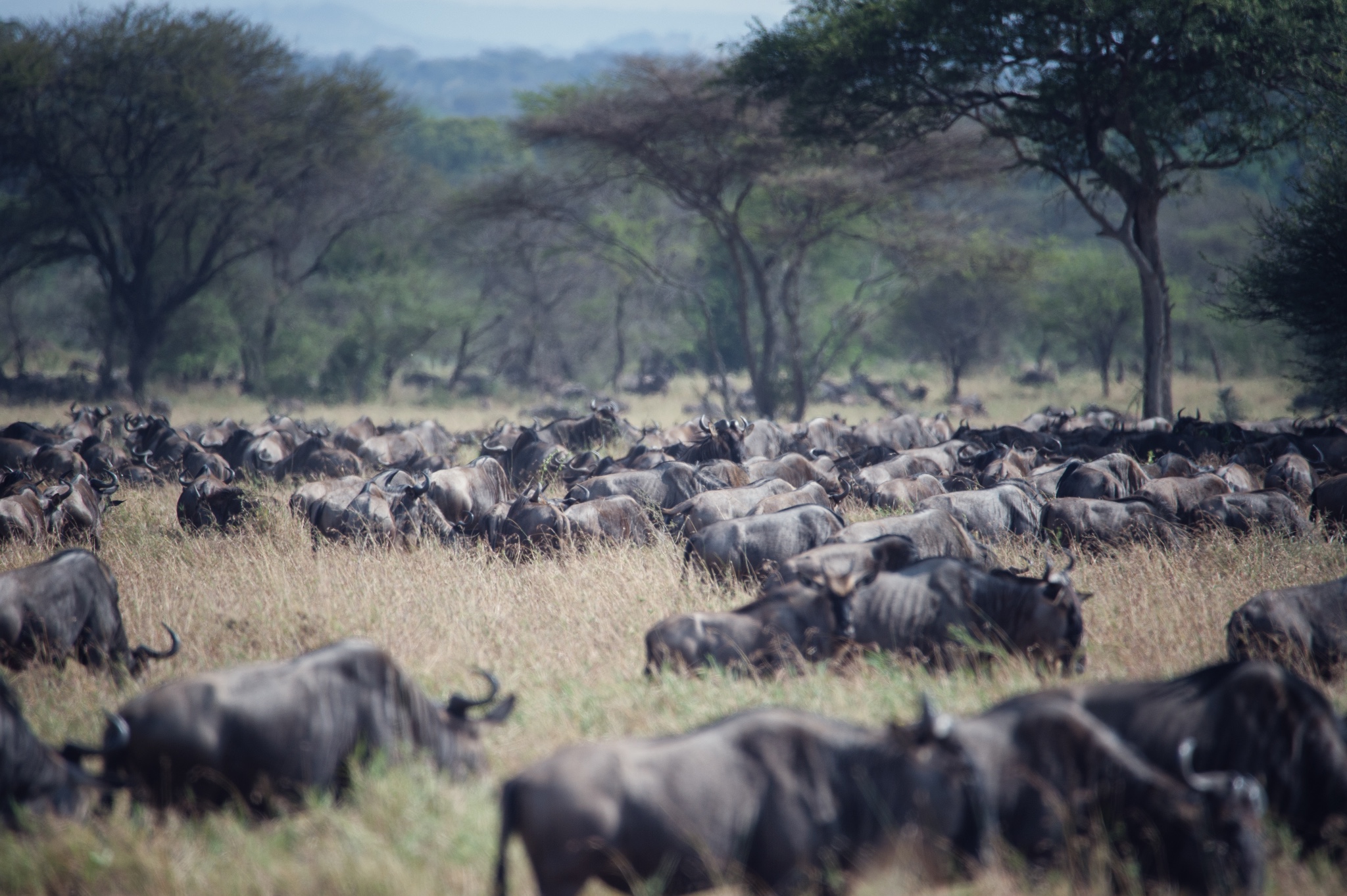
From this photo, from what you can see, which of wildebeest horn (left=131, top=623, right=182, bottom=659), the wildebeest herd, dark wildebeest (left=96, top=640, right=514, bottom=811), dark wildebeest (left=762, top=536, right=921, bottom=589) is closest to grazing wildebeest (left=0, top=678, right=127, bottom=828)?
the wildebeest herd

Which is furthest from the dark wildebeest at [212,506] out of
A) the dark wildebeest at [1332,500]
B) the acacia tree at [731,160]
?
the acacia tree at [731,160]

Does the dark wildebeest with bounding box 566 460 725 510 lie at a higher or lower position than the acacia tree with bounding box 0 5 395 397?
lower

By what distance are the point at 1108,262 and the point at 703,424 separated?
71.2 feet

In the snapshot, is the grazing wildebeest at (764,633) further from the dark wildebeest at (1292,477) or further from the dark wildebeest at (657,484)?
the dark wildebeest at (1292,477)

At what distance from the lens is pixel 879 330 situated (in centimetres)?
3397

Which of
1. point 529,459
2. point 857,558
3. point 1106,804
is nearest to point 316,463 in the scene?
point 529,459

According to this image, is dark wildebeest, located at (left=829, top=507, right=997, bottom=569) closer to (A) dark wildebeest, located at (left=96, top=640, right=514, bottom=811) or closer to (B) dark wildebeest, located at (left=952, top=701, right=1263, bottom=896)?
(B) dark wildebeest, located at (left=952, top=701, right=1263, bottom=896)

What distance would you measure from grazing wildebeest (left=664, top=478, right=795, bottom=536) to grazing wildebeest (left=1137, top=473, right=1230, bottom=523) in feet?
10.2

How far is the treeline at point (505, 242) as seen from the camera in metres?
19.0

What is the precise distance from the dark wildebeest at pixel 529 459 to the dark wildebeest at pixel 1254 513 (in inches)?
258

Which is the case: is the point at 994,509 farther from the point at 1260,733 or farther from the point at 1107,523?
the point at 1260,733

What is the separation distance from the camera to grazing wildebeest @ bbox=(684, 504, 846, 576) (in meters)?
6.32

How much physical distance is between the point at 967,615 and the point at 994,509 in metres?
2.96

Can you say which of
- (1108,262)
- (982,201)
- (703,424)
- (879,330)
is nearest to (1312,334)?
(703,424)
